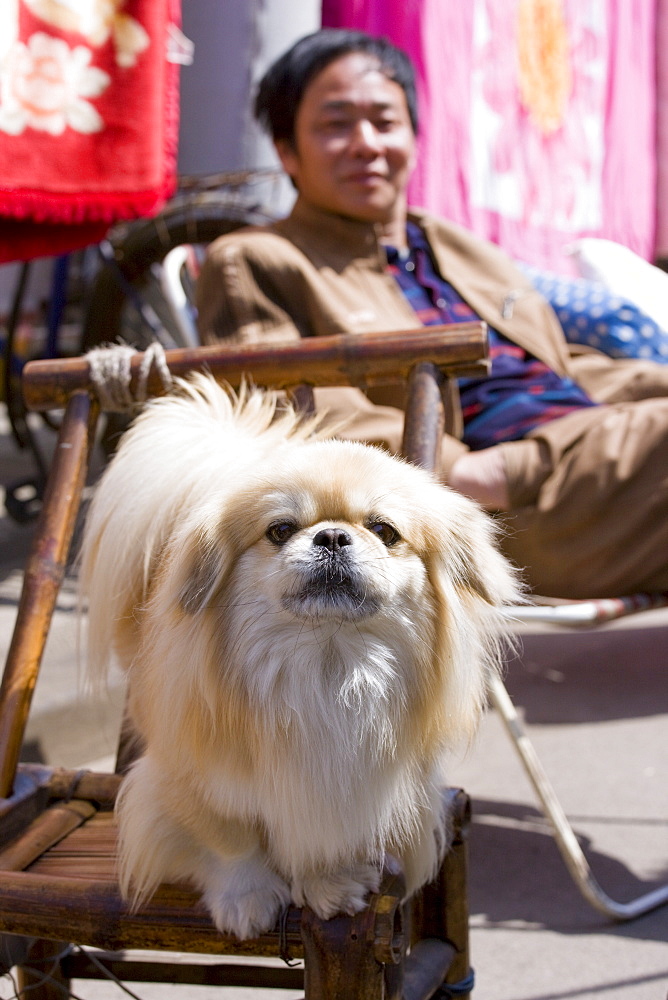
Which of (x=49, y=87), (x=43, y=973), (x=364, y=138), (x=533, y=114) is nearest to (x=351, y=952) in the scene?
(x=43, y=973)

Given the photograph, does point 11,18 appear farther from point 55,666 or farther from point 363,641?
point 363,641

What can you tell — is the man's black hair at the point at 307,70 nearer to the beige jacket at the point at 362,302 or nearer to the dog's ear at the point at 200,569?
the beige jacket at the point at 362,302

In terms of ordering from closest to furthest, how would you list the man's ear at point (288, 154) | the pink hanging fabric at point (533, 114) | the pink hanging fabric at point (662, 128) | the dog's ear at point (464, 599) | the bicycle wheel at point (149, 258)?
1. the dog's ear at point (464, 599)
2. the man's ear at point (288, 154)
3. the bicycle wheel at point (149, 258)
4. the pink hanging fabric at point (533, 114)
5. the pink hanging fabric at point (662, 128)

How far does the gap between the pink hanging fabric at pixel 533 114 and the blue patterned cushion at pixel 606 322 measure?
105cm

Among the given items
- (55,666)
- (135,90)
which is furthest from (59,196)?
(55,666)

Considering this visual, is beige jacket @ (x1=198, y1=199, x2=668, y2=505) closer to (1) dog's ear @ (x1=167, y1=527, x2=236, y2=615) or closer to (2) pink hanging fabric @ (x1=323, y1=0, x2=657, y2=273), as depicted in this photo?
(1) dog's ear @ (x1=167, y1=527, x2=236, y2=615)

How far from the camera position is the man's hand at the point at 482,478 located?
1785mm

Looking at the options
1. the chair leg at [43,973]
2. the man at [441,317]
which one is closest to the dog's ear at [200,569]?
the chair leg at [43,973]

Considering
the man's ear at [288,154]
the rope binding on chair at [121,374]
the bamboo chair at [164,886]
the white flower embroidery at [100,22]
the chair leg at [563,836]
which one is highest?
the white flower embroidery at [100,22]

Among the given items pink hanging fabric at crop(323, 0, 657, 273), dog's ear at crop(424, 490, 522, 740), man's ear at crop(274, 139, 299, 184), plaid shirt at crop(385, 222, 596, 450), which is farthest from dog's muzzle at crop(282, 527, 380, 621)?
pink hanging fabric at crop(323, 0, 657, 273)

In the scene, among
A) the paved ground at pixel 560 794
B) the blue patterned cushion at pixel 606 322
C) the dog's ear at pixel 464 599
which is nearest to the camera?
the dog's ear at pixel 464 599

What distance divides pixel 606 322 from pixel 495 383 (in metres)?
0.48

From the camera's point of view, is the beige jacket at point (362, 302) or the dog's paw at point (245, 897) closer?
the dog's paw at point (245, 897)

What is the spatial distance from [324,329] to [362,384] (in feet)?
1.59
